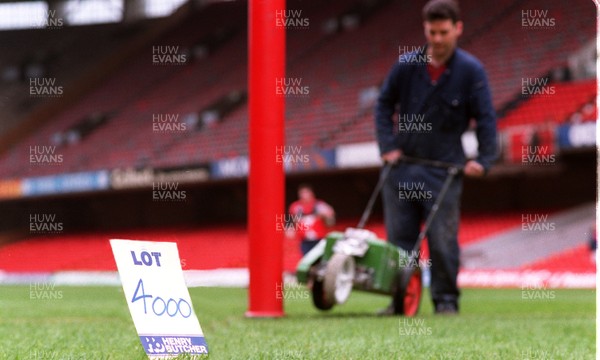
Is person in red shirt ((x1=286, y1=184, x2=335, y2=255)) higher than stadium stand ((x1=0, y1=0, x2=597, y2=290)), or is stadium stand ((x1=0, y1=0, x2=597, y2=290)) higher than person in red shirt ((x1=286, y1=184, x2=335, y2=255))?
stadium stand ((x1=0, y1=0, x2=597, y2=290))

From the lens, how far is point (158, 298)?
337cm

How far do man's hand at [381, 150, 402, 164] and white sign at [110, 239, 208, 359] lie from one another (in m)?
3.13

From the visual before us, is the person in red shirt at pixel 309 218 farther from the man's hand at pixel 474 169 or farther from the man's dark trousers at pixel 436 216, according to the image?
the man's hand at pixel 474 169

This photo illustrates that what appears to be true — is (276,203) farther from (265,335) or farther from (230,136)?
A: (230,136)

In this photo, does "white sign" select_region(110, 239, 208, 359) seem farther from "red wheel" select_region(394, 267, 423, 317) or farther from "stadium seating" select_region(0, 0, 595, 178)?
"stadium seating" select_region(0, 0, 595, 178)

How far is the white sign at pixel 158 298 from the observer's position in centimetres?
323

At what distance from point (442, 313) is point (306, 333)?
1949 millimetres

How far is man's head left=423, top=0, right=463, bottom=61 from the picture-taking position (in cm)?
606

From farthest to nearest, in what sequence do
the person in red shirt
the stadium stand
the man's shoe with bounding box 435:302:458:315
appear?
the stadium stand
the person in red shirt
the man's shoe with bounding box 435:302:458:315

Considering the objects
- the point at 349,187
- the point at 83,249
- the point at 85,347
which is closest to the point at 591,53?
the point at 349,187

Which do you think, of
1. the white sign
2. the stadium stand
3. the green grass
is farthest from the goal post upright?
the stadium stand

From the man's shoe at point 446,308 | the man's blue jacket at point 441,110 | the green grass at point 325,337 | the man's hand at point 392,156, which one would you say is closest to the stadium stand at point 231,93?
the man's shoe at point 446,308

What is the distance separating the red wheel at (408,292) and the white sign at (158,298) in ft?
9.62

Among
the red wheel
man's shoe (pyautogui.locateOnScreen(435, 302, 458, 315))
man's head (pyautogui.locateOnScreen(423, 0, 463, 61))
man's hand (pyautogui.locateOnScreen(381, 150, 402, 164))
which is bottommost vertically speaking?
man's shoe (pyautogui.locateOnScreen(435, 302, 458, 315))
